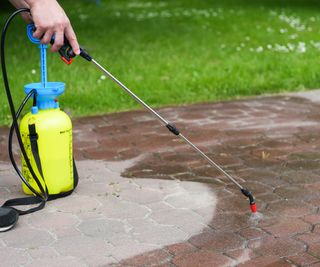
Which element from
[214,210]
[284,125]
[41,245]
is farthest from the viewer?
[284,125]

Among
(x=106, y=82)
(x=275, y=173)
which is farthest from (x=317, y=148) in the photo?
(x=106, y=82)

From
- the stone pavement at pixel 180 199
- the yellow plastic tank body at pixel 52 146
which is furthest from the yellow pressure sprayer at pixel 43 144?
the stone pavement at pixel 180 199

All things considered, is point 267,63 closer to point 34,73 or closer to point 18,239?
point 34,73

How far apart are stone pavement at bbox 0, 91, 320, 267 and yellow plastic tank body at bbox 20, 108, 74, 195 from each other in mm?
158

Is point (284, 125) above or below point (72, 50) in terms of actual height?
below

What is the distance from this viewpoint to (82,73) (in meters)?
8.40

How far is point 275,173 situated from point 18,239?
6.74 ft

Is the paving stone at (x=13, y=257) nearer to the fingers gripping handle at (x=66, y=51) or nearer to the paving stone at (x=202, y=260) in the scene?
the paving stone at (x=202, y=260)

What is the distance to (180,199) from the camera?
4371 mm

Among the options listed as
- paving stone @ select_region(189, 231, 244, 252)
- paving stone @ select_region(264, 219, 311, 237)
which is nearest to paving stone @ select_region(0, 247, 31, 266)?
paving stone @ select_region(189, 231, 244, 252)

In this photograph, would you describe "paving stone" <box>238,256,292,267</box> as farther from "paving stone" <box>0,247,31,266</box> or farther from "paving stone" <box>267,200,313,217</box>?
"paving stone" <box>0,247,31,266</box>

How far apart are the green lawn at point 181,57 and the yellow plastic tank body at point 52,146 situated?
2.36 m

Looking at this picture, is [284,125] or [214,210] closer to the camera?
[214,210]

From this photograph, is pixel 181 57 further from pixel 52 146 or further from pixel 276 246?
pixel 276 246
